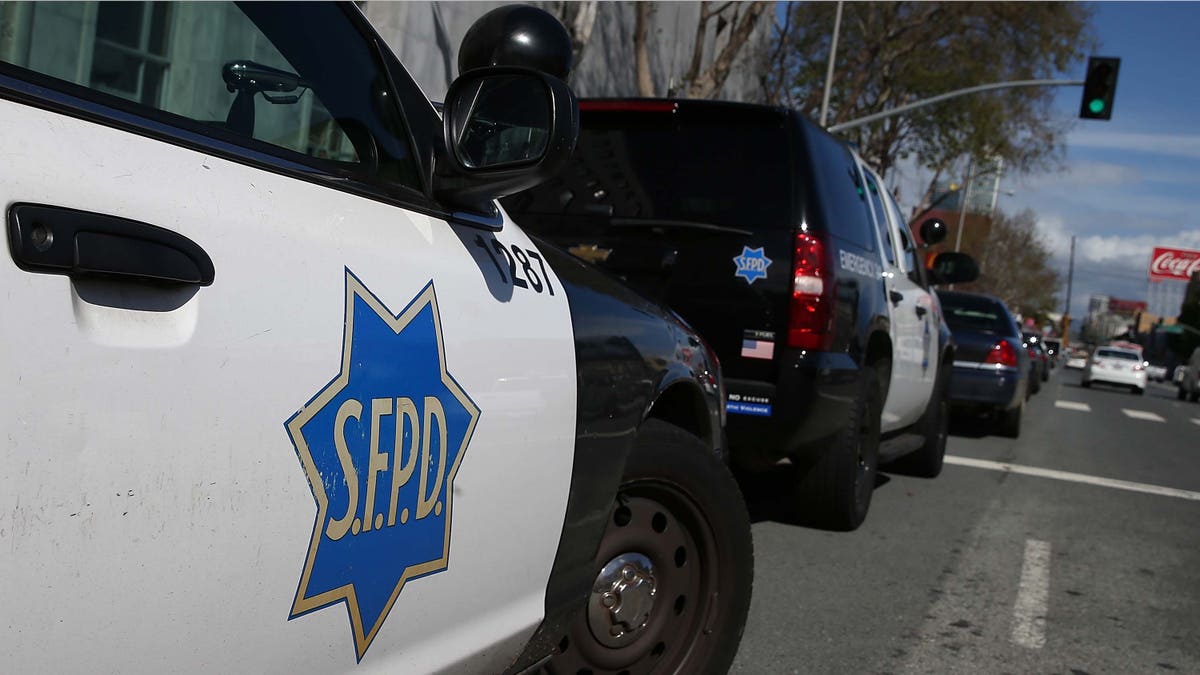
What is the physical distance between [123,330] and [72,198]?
0.17 metres

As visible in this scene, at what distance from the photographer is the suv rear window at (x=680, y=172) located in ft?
16.3

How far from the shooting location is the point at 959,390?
11.5 meters

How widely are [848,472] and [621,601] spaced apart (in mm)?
2845

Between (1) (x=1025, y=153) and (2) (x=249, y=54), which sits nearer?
(2) (x=249, y=54)

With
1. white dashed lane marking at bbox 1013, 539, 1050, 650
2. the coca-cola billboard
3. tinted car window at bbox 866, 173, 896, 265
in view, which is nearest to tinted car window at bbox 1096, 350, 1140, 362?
tinted car window at bbox 866, 173, 896, 265

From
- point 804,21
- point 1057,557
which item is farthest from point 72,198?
point 804,21

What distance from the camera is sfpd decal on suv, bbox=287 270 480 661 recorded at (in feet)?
5.56

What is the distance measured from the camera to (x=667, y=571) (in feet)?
9.69

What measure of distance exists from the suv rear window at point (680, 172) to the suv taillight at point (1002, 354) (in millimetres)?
7231

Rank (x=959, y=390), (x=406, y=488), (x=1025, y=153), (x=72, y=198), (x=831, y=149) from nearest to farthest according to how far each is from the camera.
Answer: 1. (x=72, y=198)
2. (x=406, y=488)
3. (x=831, y=149)
4. (x=959, y=390)
5. (x=1025, y=153)

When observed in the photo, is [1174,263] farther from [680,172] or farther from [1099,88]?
[680,172]

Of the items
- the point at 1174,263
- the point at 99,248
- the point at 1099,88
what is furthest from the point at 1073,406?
the point at 1174,263

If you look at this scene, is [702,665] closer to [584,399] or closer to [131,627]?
[584,399]

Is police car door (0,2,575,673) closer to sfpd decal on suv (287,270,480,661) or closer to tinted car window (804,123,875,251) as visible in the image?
sfpd decal on suv (287,270,480,661)
